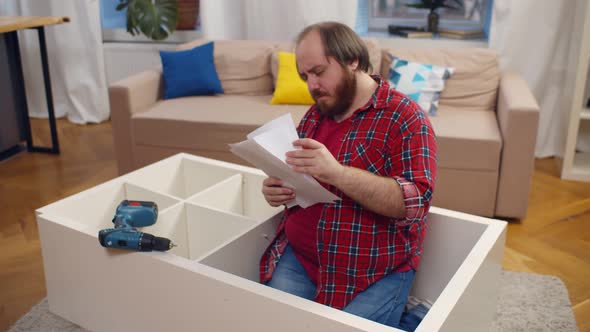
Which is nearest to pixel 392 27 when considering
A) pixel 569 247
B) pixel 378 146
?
pixel 569 247

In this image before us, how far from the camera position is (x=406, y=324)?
5.38ft

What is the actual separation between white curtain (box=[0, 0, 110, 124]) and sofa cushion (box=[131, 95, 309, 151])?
1473 millimetres

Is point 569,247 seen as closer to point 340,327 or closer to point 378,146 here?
point 378,146

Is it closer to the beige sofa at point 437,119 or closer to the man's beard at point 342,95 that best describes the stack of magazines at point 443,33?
the beige sofa at point 437,119

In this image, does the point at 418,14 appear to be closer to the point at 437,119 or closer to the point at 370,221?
the point at 437,119

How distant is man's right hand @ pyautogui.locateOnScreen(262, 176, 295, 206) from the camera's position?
5.34ft

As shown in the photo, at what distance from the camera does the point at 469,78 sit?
11.0 feet

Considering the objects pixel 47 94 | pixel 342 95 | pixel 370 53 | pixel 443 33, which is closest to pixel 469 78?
pixel 370 53

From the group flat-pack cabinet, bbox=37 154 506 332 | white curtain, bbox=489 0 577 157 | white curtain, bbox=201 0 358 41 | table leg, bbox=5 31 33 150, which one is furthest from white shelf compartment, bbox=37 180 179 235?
white curtain, bbox=489 0 577 157

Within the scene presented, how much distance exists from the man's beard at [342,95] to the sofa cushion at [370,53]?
1.82 m

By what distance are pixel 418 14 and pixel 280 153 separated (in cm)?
319

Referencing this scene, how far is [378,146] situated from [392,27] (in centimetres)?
290

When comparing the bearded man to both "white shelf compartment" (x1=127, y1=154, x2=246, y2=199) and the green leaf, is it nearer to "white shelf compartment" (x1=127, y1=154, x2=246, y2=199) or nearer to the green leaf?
"white shelf compartment" (x1=127, y1=154, x2=246, y2=199)

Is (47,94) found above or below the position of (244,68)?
below
